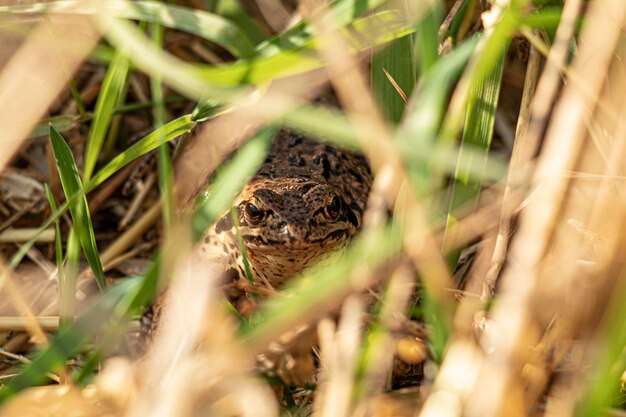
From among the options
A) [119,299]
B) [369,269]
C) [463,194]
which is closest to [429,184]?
[369,269]

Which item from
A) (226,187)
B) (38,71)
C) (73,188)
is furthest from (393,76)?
(38,71)

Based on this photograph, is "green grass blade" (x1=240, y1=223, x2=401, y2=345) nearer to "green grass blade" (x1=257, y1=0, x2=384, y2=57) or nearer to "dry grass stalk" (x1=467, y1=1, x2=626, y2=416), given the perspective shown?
"dry grass stalk" (x1=467, y1=1, x2=626, y2=416)

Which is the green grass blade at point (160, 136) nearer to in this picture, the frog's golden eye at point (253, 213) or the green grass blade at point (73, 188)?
the green grass blade at point (73, 188)

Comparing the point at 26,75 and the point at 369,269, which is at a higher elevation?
the point at 26,75

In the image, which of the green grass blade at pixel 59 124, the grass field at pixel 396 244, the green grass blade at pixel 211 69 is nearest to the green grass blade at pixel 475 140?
the grass field at pixel 396 244

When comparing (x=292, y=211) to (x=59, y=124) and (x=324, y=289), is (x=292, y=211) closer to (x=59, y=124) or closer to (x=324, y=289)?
(x=59, y=124)

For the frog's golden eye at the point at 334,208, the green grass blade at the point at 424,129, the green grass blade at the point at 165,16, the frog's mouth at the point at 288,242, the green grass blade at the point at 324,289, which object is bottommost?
the frog's mouth at the point at 288,242

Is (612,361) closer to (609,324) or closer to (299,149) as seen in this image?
(609,324)
